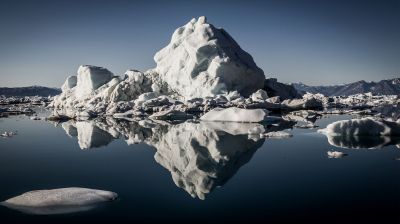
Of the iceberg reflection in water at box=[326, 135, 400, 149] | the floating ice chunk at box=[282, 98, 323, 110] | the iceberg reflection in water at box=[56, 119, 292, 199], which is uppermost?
the floating ice chunk at box=[282, 98, 323, 110]

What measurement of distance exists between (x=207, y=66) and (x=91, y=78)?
1294 cm

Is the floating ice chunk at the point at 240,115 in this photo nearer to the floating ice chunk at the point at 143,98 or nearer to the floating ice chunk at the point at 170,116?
the floating ice chunk at the point at 170,116

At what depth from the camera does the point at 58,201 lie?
422 centimetres

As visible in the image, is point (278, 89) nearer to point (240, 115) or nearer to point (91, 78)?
point (91, 78)

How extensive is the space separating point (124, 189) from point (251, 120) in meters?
10.7

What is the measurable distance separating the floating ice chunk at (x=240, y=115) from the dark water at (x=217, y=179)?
16.9 ft

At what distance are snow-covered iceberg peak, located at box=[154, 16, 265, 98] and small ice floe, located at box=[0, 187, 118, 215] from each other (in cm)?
2408

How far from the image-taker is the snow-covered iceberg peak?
28672mm

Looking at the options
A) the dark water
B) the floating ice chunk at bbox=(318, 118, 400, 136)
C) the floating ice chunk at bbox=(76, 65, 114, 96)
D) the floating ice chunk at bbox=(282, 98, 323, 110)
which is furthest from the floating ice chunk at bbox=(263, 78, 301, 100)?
the dark water

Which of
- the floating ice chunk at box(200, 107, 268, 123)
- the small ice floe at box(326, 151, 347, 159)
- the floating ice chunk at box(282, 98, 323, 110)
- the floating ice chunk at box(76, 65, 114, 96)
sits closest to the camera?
the small ice floe at box(326, 151, 347, 159)

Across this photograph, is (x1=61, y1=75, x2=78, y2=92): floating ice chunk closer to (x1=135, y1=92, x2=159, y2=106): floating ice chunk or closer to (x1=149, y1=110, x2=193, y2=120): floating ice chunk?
Answer: (x1=135, y1=92, x2=159, y2=106): floating ice chunk

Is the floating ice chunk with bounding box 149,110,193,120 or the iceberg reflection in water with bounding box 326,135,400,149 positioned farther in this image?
the floating ice chunk with bounding box 149,110,193,120

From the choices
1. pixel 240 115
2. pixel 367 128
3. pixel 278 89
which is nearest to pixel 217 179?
pixel 367 128

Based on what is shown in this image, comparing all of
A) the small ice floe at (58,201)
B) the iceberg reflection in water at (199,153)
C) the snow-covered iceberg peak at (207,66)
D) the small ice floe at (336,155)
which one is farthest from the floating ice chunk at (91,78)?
the small ice floe at (58,201)
